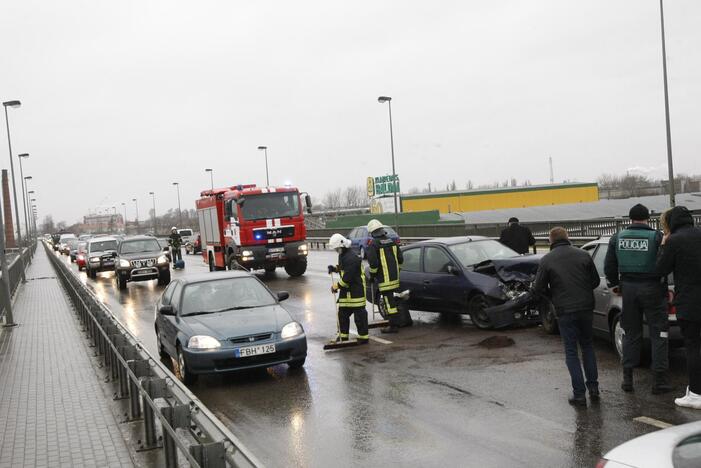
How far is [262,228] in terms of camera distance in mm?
23938

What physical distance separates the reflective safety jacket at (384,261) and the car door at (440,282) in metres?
0.88

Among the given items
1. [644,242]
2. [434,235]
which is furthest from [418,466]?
[434,235]

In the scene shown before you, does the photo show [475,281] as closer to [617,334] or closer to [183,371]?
[617,334]

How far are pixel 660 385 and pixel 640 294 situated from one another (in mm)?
949

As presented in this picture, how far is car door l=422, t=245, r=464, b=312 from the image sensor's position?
11992 mm

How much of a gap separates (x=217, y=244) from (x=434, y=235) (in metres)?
15.2

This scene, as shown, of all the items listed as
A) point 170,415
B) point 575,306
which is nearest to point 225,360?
point 170,415

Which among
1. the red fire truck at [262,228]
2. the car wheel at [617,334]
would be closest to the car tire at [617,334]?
the car wheel at [617,334]

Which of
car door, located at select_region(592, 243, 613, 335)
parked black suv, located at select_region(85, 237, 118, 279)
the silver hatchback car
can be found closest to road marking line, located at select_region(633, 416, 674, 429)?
the silver hatchback car

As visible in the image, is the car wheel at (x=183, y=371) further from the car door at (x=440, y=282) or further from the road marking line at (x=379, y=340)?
the car door at (x=440, y=282)

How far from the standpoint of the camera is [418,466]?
563cm

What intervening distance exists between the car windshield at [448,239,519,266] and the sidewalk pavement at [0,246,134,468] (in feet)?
20.4

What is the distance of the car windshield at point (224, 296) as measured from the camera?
10.0m

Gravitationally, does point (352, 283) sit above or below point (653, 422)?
above
